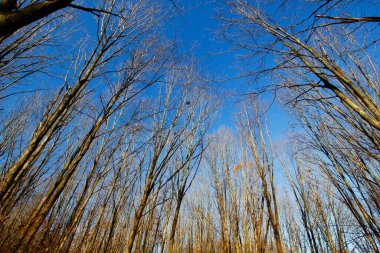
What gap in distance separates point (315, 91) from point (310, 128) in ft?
2.08

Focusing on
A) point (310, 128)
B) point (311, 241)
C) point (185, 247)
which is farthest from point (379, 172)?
point (185, 247)

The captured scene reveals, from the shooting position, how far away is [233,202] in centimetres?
663

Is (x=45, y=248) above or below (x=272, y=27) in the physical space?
below

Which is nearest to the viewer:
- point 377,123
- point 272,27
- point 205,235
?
point 377,123

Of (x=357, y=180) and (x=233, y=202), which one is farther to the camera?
(x=233, y=202)

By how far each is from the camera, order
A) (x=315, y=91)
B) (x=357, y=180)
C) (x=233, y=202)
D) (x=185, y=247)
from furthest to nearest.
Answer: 1. (x=185, y=247)
2. (x=233, y=202)
3. (x=315, y=91)
4. (x=357, y=180)

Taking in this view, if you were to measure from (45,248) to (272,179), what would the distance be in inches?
174

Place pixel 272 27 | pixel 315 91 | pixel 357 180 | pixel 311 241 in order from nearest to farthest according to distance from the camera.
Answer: pixel 272 27
pixel 357 180
pixel 315 91
pixel 311 241

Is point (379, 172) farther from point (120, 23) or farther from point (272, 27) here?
point (120, 23)

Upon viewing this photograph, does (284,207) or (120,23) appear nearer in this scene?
(120,23)

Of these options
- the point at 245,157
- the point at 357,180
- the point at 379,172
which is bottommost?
the point at 357,180

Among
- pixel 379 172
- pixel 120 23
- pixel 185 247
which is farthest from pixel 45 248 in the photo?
pixel 185 247

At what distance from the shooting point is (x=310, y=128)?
3789 millimetres

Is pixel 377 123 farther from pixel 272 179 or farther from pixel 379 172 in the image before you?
pixel 379 172
